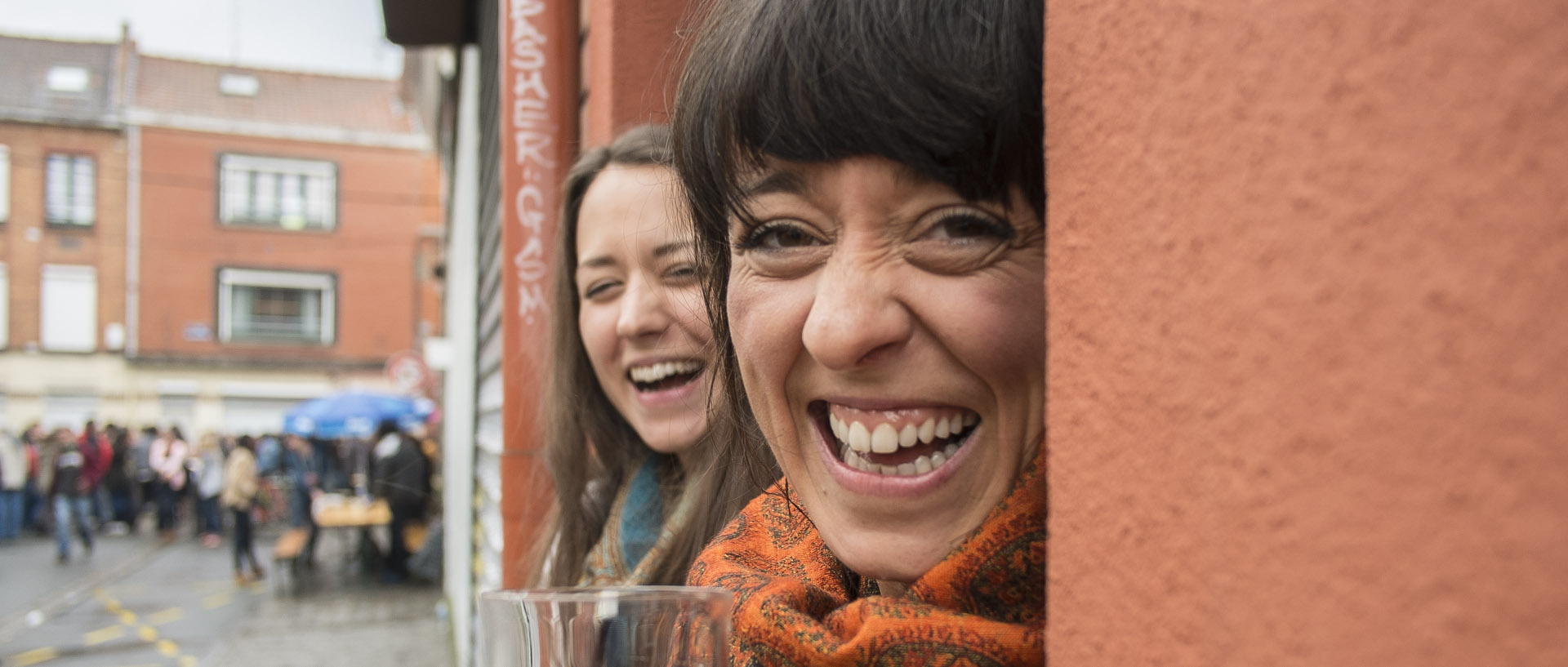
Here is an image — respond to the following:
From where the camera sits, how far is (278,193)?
26.1m

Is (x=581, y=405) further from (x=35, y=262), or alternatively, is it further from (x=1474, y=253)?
(x=35, y=262)

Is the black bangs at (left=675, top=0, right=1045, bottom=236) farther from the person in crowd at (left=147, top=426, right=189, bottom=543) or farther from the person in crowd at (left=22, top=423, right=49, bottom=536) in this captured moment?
the person in crowd at (left=22, top=423, right=49, bottom=536)

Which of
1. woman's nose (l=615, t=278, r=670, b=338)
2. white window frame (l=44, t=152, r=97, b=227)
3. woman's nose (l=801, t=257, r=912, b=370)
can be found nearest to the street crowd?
white window frame (l=44, t=152, r=97, b=227)

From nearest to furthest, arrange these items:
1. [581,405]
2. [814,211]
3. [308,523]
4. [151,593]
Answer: [814,211]
[581,405]
[151,593]
[308,523]

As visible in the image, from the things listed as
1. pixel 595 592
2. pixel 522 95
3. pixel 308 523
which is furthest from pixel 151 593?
pixel 595 592

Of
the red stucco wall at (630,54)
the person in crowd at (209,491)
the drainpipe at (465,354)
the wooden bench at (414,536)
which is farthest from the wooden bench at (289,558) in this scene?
the red stucco wall at (630,54)

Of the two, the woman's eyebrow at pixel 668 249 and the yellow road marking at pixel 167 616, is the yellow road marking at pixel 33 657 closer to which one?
the yellow road marking at pixel 167 616

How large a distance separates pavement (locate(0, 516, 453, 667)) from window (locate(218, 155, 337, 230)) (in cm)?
1209

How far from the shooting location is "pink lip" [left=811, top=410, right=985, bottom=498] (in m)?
1.01

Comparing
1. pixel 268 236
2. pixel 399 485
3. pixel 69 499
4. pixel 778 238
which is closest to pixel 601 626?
pixel 778 238

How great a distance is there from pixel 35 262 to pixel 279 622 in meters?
18.2

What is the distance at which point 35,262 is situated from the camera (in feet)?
77.3

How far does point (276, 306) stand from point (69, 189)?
16.3 ft

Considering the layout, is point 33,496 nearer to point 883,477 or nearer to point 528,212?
point 528,212
